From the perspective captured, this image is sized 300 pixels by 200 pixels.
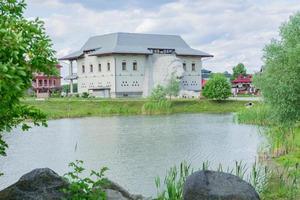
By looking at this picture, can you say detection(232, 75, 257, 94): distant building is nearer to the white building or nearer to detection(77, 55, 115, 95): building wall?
the white building

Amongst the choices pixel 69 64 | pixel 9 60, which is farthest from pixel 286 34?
pixel 69 64

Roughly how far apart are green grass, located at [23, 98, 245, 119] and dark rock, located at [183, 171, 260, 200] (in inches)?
1779

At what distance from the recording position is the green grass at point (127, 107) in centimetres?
5553

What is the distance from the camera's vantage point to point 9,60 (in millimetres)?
4824

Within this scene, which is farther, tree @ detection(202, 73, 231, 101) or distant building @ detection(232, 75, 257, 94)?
distant building @ detection(232, 75, 257, 94)

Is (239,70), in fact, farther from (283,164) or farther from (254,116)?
(283,164)

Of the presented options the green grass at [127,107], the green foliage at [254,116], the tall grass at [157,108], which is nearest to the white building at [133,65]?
the green grass at [127,107]

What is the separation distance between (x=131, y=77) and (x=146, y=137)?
161 ft

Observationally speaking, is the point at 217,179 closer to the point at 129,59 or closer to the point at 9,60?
the point at 9,60

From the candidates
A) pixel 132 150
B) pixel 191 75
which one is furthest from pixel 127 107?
pixel 132 150

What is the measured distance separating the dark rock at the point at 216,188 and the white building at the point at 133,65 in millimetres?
67129

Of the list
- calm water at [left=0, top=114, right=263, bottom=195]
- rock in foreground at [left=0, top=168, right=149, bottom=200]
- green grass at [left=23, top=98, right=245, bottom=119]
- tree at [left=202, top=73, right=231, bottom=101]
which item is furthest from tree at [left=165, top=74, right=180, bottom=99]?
rock in foreground at [left=0, top=168, right=149, bottom=200]

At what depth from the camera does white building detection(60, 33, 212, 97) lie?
252 feet

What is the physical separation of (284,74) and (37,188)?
1226cm
